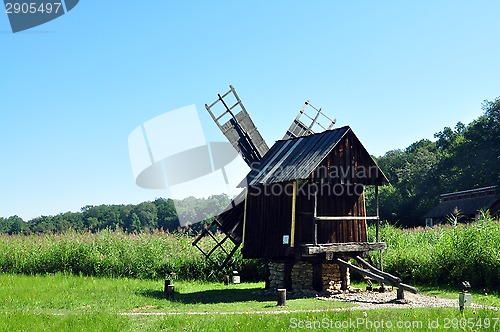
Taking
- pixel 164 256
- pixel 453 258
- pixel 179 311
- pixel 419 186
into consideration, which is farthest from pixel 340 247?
pixel 419 186

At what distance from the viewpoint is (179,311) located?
1368cm

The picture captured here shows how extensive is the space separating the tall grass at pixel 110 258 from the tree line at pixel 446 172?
74.7 feet

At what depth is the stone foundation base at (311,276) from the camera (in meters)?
17.2

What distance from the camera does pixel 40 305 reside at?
14945 millimetres

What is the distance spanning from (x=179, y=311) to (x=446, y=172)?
43.2 metres

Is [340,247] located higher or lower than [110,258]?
higher

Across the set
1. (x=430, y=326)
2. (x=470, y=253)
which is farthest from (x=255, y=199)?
(x=430, y=326)

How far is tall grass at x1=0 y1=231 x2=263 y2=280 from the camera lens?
2156 cm

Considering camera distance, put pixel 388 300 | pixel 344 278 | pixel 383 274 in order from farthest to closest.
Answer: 1. pixel 344 278
2. pixel 383 274
3. pixel 388 300

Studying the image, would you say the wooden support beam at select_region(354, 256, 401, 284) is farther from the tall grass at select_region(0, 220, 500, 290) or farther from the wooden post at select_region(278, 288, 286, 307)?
the tall grass at select_region(0, 220, 500, 290)

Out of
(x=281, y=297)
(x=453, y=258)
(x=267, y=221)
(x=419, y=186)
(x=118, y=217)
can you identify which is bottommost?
(x=281, y=297)

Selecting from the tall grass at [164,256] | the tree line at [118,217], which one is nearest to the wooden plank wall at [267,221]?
the tall grass at [164,256]

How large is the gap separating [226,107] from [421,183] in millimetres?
36542

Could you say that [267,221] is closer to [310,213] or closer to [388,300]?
[310,213]
